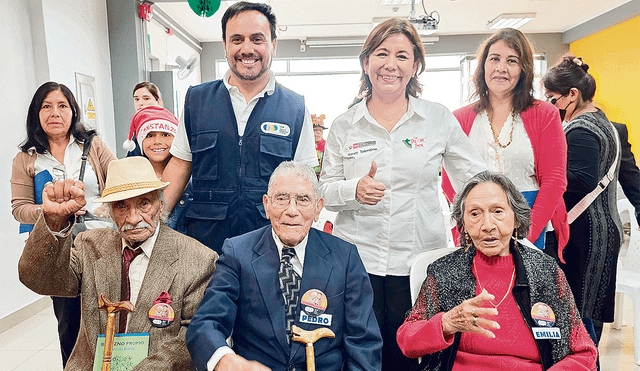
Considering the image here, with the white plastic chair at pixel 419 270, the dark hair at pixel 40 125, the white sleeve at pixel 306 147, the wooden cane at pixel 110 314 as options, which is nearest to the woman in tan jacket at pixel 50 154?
the dark hair at pixel 40 125

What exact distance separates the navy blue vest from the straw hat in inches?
11.9

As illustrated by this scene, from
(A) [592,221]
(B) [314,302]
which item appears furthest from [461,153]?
(A) [592,221]

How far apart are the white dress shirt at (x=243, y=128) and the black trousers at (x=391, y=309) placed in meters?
0.62

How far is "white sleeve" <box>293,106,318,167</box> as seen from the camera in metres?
2.00

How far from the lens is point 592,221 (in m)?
2.27

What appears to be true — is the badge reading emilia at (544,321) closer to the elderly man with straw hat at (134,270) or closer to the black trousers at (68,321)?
the elderly man with straw hat at (134,270)

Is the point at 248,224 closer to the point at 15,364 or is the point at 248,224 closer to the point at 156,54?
the point at 15,364

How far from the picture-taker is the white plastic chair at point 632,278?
277cm

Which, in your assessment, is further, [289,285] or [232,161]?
[232,161]

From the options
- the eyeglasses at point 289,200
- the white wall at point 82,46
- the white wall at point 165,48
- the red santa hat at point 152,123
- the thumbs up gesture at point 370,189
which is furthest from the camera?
the white wall at point 165,48

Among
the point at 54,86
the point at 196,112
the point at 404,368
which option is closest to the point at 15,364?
the point at 54,86

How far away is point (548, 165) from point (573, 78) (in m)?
0.81

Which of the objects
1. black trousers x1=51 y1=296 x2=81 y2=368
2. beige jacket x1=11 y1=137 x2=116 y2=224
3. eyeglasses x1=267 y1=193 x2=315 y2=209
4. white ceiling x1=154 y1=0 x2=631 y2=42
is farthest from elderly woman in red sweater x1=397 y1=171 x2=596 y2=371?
white ceiling x1=154 y1=0 x2=631 y2=42

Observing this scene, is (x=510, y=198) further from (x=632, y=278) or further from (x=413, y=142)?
(x=632, y=278)
